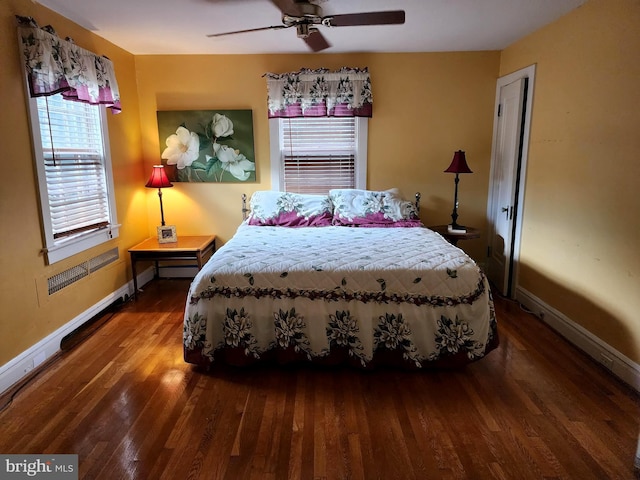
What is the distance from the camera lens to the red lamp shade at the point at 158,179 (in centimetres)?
387

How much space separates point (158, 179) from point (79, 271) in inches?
46.1

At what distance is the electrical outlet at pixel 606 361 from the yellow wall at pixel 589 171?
10 centimetres

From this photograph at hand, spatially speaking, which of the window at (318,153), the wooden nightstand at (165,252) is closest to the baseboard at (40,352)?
the wooden nightstand at (165,252)

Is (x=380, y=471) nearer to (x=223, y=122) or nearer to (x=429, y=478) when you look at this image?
(x=429, y=478)

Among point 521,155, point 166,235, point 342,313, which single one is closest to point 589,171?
point 521,155

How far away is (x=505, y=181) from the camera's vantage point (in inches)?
151

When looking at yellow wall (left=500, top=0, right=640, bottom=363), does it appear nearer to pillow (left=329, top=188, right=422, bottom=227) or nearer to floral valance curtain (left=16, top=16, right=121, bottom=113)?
pillow (left=329, top=188, right=422, bottom=227)

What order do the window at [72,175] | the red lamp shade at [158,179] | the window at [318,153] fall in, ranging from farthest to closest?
the window at [318,153]
the red lamp shade at [158,179]
the window at [72,175]

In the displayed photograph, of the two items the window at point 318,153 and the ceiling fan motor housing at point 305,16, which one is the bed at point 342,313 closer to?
the ceiling fan motor housing at point 305,16

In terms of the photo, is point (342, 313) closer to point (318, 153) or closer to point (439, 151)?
point (318, 153)

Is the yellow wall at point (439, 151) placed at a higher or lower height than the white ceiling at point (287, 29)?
lower

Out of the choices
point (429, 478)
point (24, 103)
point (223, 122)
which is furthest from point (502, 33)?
point (24, 103)

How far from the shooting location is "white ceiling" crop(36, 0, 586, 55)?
2.72 metres

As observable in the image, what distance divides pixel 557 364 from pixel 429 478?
141 centimetres
